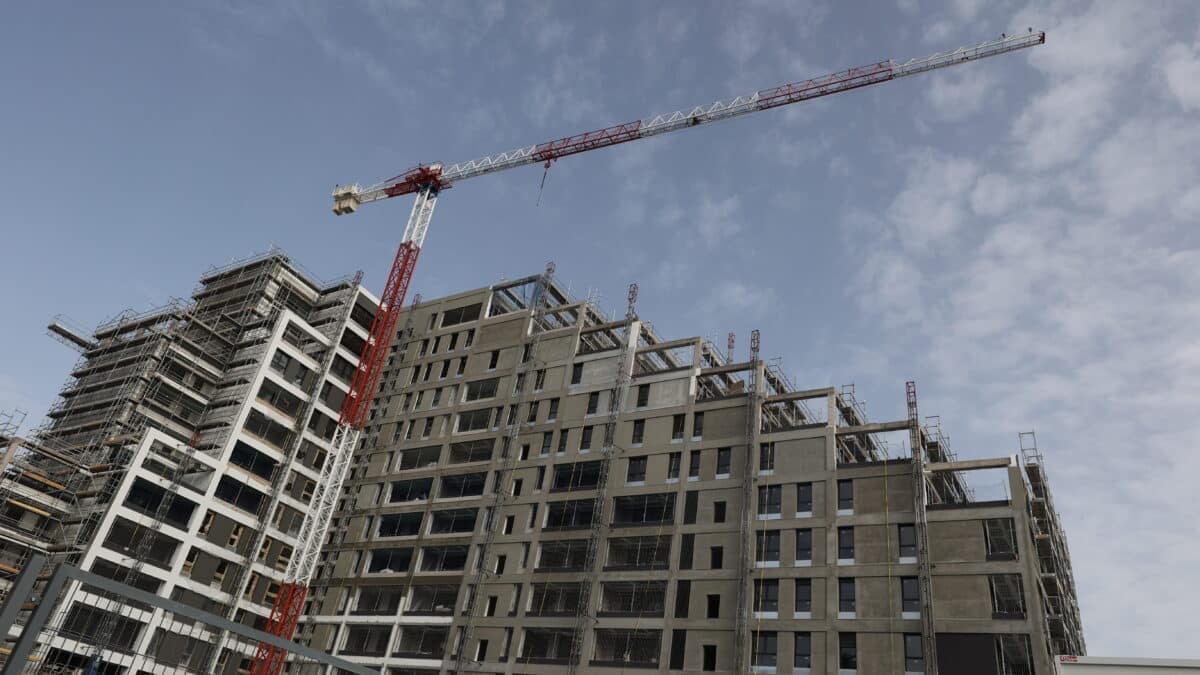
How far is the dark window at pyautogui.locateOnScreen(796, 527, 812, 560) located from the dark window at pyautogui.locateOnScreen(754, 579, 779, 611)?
2.52 metres

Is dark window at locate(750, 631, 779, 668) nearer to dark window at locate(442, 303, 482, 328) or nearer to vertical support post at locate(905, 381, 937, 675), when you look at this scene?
vertical support post at locate(905, 381, 937, 675)

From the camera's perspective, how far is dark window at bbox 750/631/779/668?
57.4 metres

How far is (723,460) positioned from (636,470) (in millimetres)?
7902

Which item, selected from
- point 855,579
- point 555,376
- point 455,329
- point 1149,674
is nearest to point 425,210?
point 455,329

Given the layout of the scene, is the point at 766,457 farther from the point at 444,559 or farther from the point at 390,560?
the point at 390,560

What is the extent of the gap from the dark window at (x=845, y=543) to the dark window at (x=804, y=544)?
218cm

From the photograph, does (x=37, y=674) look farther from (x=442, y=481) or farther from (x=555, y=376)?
(x=555, y=376)

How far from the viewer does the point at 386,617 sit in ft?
248

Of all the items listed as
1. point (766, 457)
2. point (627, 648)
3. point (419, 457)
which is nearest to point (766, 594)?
point (766, 457)

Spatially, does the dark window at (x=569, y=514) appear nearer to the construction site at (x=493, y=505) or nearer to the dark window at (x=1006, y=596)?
the construction site at (x=493, y=505)

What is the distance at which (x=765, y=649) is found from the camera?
190ft

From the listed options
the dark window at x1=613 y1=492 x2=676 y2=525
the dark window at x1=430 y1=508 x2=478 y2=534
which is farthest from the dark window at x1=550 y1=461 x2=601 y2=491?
the dark window at x1=430 y1=508 x2=478 y2=534

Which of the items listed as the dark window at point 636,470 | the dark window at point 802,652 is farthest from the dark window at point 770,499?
the dark window at point 636,470

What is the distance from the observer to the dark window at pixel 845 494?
198ft
